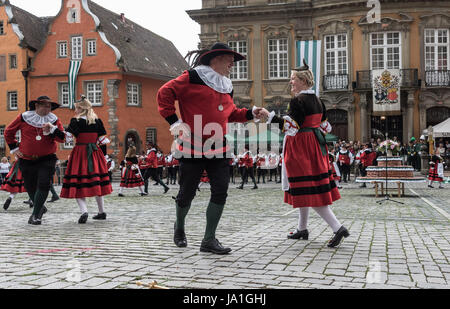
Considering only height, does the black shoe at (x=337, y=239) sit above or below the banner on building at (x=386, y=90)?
below

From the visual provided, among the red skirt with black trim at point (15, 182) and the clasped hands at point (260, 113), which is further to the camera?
the red skirt with black trim at point (15, 182)

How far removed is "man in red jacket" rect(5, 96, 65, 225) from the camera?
8.35 metres

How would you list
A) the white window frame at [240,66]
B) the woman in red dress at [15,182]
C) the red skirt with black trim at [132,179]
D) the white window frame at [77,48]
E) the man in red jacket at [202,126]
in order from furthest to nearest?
the white window frame at [77,48] < the white window frame at [240,66] < the red skirt with black trim at [132,179] < the woman in red dress at [15,182] < the man in red jacket at [202,126]

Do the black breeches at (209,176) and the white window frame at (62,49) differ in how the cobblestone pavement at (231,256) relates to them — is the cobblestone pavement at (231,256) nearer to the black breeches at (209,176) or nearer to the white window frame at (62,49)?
the black breeches at (209,176)

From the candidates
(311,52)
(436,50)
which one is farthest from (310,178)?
(436,50)

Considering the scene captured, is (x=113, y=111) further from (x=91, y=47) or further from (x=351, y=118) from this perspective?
(x=351, y=118)

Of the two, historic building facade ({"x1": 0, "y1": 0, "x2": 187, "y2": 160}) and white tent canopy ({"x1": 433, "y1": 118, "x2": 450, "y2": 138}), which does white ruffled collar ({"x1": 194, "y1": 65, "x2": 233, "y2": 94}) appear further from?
historic building facade ({"x1": 0, "y1": 0, "x2": 187, "y2": 160})

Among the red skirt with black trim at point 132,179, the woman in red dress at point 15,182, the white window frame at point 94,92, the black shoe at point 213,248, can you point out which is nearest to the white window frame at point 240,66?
the white window frame at point 94,92

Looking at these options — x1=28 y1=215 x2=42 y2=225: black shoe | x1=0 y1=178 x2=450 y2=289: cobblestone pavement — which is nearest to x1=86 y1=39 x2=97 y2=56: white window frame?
x1=0 y1=178 x2=450 y2=289: cobblestone pavement

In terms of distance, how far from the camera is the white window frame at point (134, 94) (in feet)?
121

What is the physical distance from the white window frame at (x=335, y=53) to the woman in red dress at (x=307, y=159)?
26565 mm

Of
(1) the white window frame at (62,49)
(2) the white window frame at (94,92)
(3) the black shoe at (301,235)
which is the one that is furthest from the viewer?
(1) the white window frame at (62,49)
